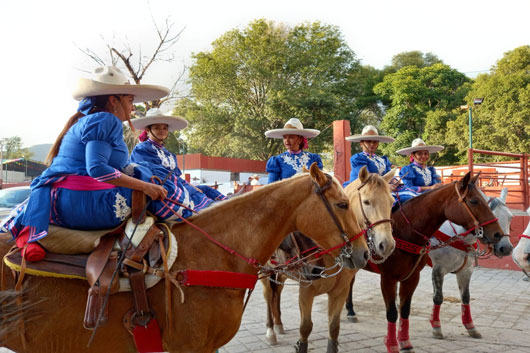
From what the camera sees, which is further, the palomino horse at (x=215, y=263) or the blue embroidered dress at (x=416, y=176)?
the blue embroidered dress at (x=416, y=176)

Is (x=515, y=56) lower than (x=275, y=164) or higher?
higher

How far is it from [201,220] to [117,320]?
834mm

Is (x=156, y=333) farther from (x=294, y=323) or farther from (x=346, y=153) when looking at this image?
(x=346, y=153)

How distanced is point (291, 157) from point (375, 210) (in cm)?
173

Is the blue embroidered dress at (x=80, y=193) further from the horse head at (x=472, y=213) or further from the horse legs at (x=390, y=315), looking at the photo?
the horse head at (x=472, y=213)

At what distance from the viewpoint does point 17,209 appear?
263 cm

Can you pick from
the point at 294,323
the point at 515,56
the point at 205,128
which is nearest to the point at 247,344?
the point at 294,323

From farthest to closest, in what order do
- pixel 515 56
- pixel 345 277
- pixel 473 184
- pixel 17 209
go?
pixel 515 56, pixel 473 184, pixel 345 277, pixel 17 209

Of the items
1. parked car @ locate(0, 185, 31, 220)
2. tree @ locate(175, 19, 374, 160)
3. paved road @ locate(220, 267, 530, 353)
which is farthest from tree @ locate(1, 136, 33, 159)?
paved road @ locate(220, 267, 530, 353)

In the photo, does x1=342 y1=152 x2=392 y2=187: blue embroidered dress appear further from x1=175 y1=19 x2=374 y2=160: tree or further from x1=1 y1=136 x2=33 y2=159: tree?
x1=1 y1=136 x2=33 y2=159: tree

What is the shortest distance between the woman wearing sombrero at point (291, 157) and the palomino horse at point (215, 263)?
254 cm

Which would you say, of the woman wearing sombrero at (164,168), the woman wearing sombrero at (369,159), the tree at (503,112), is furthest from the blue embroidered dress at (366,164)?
the tree at (503,112)

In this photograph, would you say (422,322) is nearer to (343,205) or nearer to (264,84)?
(343,205)

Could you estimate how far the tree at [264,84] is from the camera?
29.5 m
